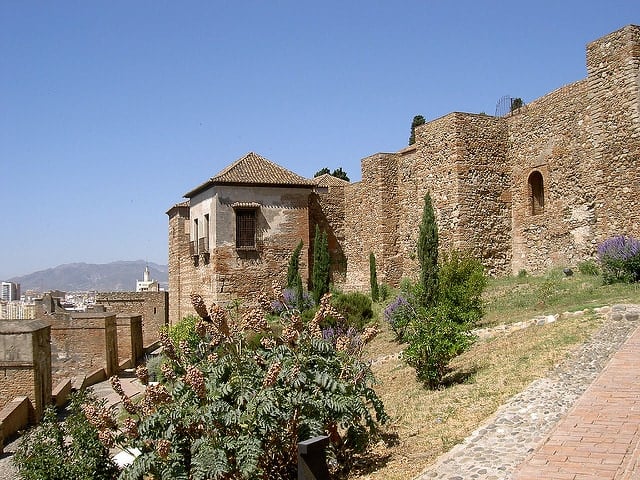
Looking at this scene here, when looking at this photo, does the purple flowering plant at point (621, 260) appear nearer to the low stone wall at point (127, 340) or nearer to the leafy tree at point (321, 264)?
the leafy tree at point (321, 264)

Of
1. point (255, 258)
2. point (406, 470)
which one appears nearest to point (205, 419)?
point (406, 470)

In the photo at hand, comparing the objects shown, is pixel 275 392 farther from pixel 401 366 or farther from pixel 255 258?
pixel 255 258

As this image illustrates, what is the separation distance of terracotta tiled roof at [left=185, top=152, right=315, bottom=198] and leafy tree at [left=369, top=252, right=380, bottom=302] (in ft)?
13.0

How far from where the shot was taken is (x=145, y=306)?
117 ft

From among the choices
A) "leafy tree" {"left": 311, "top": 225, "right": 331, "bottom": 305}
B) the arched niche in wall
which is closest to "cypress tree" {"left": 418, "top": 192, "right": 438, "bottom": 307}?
the arched niche in wall

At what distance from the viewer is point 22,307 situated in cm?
3712

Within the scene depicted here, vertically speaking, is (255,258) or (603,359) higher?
(255,258)

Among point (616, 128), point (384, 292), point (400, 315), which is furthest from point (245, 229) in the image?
point (616, 128)

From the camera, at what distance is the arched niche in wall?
780 inches

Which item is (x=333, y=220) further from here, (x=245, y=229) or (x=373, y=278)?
(x=373, y=278)

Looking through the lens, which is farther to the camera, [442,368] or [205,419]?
[442,368]

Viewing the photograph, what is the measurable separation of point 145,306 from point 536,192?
74.9ft

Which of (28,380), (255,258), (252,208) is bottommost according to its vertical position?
(28,380)

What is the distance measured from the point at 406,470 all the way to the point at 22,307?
115 feet
